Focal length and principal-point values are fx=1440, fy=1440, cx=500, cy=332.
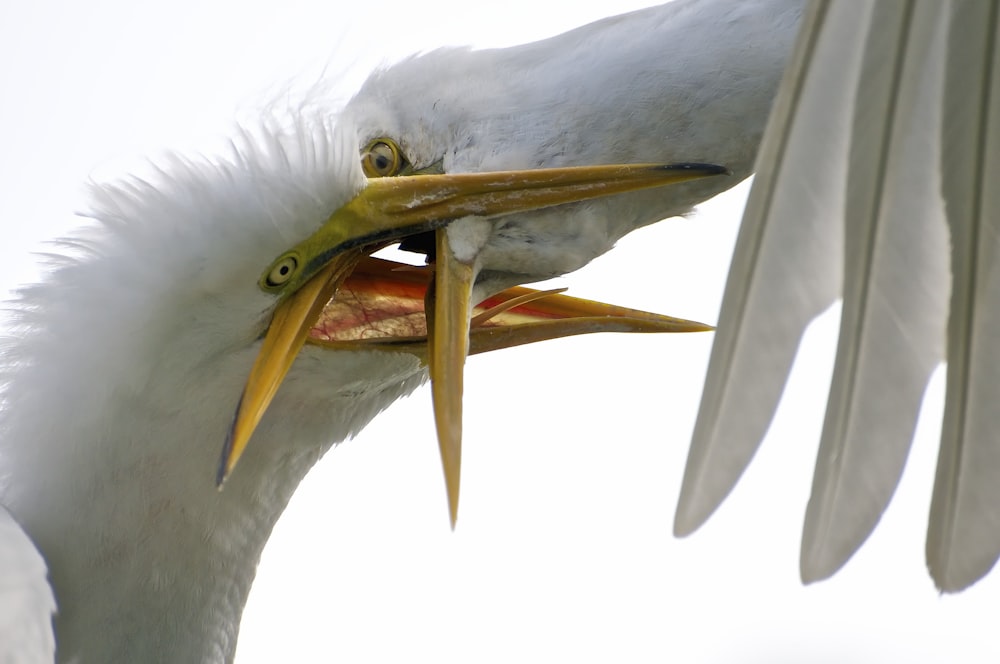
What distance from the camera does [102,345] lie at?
2.01m

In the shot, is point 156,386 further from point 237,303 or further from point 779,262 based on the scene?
point 779,262

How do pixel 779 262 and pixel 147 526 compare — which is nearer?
pixel 779 262

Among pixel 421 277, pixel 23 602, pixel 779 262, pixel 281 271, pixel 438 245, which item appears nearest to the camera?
pixel 779 262

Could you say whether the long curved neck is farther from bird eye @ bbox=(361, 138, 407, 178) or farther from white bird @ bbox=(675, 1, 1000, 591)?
white bird @ bbox=(675, 1, 1000, 591)

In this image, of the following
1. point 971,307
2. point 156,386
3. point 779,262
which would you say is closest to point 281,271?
point 156,386

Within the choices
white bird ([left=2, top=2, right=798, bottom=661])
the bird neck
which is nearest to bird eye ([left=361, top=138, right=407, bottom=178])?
white bird ([left=2, top=2, right=798, bottom=661])

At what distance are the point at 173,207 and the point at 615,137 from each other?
0.69 meters

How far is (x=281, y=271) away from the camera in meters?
2.08

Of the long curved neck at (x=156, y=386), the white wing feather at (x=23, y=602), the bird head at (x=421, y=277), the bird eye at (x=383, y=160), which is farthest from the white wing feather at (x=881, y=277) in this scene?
the white wing feather at (x=23, y=602)

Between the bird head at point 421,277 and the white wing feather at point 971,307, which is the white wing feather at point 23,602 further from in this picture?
the white wing feather at point 971,307

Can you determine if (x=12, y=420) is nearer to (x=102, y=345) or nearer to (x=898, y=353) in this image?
(x=102, y=345)

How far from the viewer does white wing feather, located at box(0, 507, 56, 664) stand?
1915 mm

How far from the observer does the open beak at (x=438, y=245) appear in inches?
82.3

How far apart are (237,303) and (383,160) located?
0.45 meters
